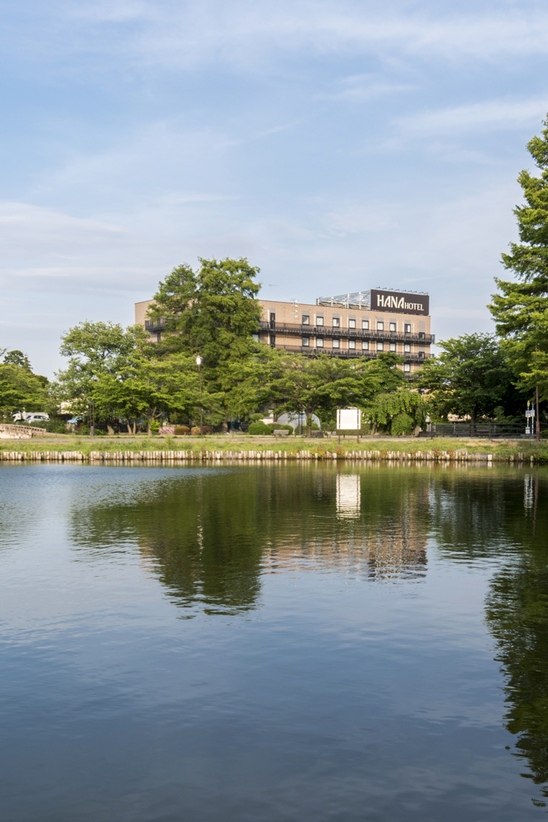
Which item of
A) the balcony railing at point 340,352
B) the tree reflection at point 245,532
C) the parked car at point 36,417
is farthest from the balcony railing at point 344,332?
the tree reflection at point 245,532

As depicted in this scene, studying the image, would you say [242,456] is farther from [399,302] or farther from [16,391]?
[399,302]

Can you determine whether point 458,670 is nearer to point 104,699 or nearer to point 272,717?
point 272,717

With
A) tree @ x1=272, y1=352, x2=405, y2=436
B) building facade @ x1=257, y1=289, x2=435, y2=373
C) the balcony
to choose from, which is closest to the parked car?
the balcony

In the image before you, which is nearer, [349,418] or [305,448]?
[305,448]

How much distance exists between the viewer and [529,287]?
54.4m

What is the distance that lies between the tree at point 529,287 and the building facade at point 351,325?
57511 mm

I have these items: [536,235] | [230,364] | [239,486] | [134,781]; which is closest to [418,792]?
[134,781]

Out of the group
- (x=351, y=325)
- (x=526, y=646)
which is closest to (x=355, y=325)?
(x=351, y=325)

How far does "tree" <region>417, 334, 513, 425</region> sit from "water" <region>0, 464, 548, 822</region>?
58886mm

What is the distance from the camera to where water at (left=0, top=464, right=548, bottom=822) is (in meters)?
6.79

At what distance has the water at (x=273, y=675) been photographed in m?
6.79

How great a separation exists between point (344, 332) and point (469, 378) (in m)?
42.1

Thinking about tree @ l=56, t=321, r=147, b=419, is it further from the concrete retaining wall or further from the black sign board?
the black sign board

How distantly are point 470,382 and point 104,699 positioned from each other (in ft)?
244
